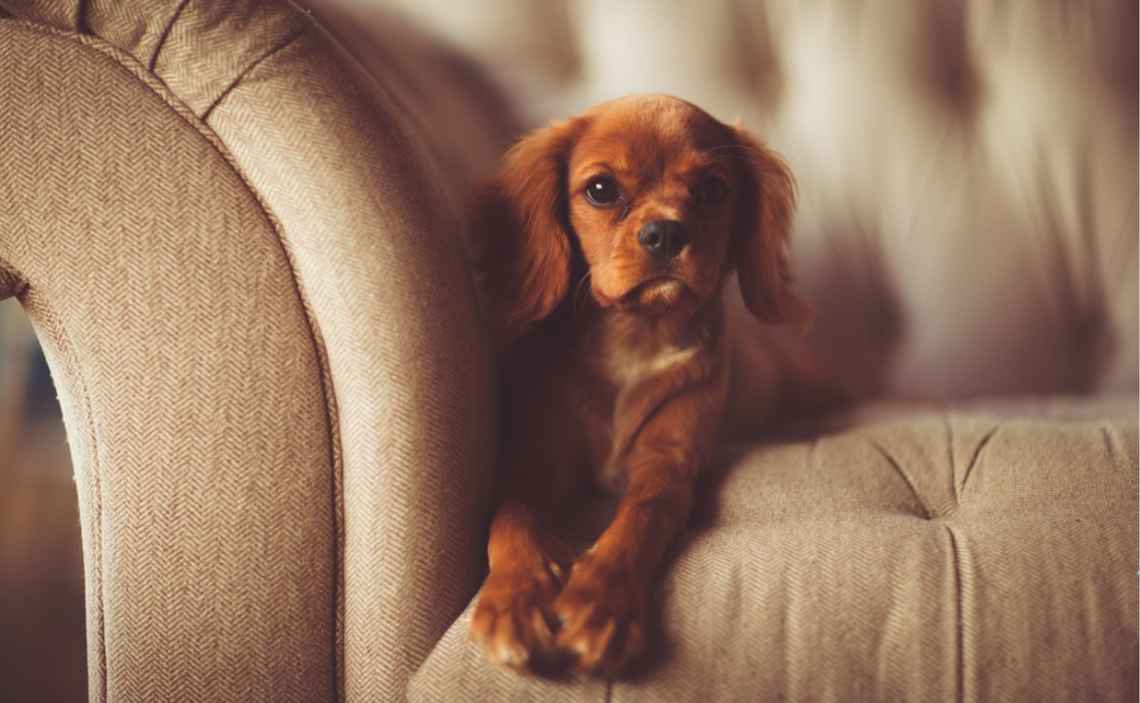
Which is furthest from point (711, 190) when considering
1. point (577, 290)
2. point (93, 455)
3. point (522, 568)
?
point (93, 455)

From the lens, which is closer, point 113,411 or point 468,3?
point 113,411

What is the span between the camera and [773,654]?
748 millimetres

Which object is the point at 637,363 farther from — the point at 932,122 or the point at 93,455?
the point at 932,122

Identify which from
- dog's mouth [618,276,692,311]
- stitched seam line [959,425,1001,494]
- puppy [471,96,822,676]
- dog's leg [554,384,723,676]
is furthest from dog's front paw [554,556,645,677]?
stitched seam line [959,425,1001,494]

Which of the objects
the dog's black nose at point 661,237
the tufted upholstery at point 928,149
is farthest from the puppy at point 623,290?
the tufted upholstery at point 928,149

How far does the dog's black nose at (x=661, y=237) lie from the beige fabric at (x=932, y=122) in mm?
649

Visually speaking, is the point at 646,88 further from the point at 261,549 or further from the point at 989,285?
the point at 261,549

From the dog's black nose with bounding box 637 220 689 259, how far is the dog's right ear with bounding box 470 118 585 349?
0.46 feet

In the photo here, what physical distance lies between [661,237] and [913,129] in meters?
0.84

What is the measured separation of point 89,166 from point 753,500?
0.78 metres

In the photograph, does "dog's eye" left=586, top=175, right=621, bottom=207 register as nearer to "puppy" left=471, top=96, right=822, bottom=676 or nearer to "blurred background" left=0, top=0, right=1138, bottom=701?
"puppy" left=471, top=96, right=822, bottom=676

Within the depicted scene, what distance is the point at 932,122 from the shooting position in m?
1.59

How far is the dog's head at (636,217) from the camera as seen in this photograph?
1045 mm

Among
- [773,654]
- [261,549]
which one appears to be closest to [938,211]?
[773,654]
